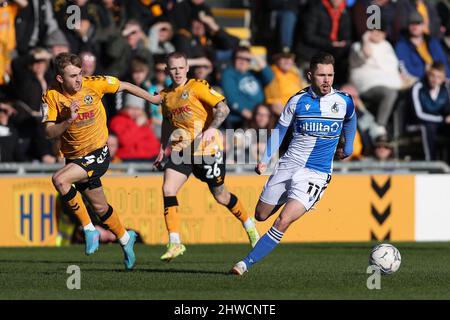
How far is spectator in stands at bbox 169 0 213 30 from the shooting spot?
68.9ft

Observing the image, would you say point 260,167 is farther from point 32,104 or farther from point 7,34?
point 7,34

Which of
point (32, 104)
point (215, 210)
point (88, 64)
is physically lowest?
point (215, 210)

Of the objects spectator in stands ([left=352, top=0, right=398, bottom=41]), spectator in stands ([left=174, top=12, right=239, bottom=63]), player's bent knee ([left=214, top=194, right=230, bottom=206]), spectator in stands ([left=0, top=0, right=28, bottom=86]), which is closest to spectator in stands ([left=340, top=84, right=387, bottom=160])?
spectator in stands ([left=352, top=0, right=398, bottom=41])

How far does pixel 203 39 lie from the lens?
21.0 meters

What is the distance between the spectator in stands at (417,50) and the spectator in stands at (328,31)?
98 cm

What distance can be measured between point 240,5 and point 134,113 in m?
5.80

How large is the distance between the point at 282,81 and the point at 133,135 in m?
3.10

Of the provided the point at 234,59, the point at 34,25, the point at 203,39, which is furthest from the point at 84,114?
the point at 203,39

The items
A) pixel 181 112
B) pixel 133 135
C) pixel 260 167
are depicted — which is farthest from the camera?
pixel 133 135

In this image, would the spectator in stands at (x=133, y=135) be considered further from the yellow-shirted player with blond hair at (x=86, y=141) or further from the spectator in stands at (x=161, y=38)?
the yellow-shirted player with blond hair at (x=86, y=141)

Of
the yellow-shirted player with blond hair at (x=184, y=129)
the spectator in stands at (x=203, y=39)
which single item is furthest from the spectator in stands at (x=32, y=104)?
the yellow-shirted player with blond hair at (x=184, y=129)
